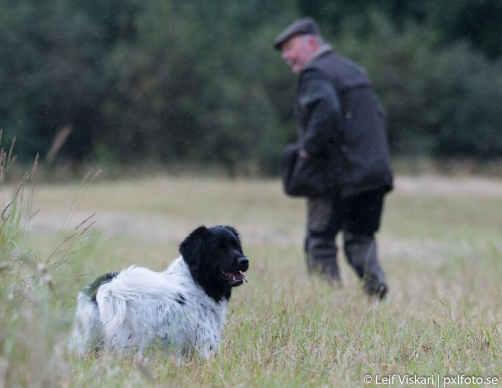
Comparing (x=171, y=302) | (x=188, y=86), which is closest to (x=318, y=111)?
(x=171, y=302)

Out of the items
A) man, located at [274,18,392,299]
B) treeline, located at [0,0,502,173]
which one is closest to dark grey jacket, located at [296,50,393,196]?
man, located at [274,18,392,299]

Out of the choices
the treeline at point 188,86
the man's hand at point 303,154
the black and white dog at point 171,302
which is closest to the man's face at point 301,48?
Result: the man's hand at point 303,154

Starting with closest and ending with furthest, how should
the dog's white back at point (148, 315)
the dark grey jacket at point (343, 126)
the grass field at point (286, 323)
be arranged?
the grass field at point (286, 323)
the dog's white back at point (148, 315)
the dark grey jacket at point (343, 126)

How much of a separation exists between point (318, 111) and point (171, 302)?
3939 millimetres

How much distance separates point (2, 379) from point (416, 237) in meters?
16.1

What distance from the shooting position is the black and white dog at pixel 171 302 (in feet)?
15.3

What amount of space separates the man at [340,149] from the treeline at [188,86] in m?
34.0

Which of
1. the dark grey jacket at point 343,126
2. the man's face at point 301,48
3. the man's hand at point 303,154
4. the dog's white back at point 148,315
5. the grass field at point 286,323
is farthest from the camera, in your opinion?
the man's face at point 301,48

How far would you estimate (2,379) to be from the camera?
3.28 m

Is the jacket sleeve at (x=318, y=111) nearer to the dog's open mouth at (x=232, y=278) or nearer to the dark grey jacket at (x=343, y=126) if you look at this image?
the dark grey jacket at (x=343, y=126)

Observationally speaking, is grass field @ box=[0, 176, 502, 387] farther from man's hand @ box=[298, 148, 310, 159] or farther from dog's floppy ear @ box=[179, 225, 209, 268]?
man's hand @ box=[298, 148, 310, 159]

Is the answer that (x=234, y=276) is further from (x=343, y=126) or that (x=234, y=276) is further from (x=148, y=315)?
(x=343, y=126)

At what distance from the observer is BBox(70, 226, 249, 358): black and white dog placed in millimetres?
4676

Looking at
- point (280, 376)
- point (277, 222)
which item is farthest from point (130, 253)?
point (277, 222)
